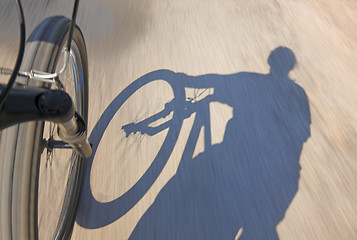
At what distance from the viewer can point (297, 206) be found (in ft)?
5.52

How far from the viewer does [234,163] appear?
1847 mm

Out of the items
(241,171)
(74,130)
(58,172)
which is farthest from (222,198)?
(74,130)

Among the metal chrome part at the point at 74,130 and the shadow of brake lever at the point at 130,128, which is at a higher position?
the shadow of brake lever at the point at 130,128

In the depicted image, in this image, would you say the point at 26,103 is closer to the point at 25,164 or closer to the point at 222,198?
the point at 25,164

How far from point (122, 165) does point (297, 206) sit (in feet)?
3.42

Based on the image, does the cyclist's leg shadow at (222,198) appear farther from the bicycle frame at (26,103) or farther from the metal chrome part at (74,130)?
the bicycle frame at (26,103)

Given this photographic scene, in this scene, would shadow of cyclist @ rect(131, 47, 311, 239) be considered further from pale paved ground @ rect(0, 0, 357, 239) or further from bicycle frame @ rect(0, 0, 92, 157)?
bicycle frame @ rect(0, 0, 92, 157)

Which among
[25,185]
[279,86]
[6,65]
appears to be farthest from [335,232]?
[6,65]

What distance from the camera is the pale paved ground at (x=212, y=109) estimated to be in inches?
63.6

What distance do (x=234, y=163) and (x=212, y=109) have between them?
1.47 ft

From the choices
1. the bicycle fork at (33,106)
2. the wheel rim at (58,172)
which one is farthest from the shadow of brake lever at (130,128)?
the bicycle fork at (33,106)

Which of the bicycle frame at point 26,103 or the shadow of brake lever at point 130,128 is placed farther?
the shadow of brake lever at point 130,128

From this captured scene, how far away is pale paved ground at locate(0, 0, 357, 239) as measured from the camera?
1614mm

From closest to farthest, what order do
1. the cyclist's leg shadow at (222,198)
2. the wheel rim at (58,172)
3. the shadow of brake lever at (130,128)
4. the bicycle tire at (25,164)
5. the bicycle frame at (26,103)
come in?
the bicycle frame at (26,103) → the bicycle tire at (25,164) → the wheel rim at (58,172) → the cyclist's leg shadow at (222,198) → the shadow of brake lever at (130,128)
